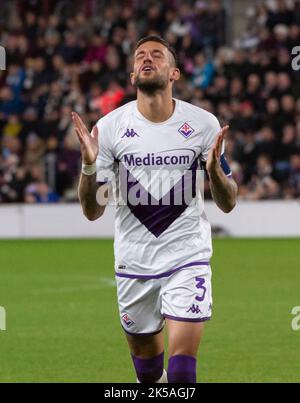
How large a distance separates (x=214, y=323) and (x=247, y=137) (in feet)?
33.7

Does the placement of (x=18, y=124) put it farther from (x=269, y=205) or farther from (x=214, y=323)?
(x=214, y=323)

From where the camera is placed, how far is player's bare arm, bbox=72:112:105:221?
22.4 ft

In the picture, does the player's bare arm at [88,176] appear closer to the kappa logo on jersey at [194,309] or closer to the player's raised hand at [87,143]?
the player's raised hand at [87,143]

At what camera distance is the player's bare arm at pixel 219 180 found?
679cm

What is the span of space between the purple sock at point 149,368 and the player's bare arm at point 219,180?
3.72ft

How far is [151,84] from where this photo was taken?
7059mm

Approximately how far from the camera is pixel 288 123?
2166 cm

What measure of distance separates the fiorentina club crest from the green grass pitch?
2.45 meters

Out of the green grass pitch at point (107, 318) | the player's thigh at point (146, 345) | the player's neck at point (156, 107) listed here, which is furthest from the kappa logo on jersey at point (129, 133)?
the green grass pitch at point (107, 318)

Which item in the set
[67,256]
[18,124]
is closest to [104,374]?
[67,256]

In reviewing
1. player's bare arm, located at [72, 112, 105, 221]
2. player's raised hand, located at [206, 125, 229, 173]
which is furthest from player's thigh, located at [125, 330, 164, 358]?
player's raised hand, located at [206, 125, 229, 173]

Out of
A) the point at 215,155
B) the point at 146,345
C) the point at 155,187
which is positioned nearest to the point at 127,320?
the point at 146,345

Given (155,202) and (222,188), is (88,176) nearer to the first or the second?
(155,202)

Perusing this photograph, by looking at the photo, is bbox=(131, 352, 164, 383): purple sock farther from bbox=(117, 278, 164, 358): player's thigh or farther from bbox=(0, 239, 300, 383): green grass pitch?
bbox=(0, 239, 300, 383): green grass pitch
